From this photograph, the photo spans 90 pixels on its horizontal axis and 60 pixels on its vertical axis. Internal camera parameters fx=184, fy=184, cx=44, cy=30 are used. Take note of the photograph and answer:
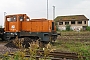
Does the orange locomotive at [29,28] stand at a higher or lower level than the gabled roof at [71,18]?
lower

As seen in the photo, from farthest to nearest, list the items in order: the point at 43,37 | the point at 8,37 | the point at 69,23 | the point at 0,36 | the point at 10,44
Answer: the point at 69,23
the point at 0,36
the point at 8,37
the point at 43,37
the point at 10,44

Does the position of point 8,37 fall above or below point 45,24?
below

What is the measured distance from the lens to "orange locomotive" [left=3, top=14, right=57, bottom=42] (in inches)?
680

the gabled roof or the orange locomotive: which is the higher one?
the gabled roof

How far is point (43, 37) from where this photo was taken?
55.9 feet

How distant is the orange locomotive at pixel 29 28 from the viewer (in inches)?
680

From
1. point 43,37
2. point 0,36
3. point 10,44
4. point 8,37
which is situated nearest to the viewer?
point 10,44

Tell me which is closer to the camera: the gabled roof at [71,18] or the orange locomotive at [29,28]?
the orange locomotive at [29,28]

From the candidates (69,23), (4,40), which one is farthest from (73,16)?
(4,40)

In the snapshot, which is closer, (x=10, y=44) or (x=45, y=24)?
(x=10, y=44)

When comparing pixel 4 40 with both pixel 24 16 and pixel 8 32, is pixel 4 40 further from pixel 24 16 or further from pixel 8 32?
pixel 24 16

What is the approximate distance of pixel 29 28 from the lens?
17703 mm

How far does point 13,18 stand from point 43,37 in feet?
11.9

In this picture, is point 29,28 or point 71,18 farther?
point 71,18
